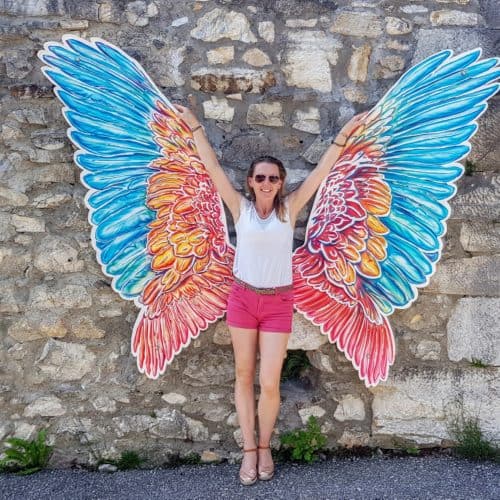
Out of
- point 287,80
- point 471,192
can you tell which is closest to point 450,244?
point 471,192

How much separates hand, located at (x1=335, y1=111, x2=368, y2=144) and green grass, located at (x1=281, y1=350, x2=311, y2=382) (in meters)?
1.18

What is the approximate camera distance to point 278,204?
8.88ft

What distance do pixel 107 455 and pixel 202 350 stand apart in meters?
0.76

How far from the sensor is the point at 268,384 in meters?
2.78

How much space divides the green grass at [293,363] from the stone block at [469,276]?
782 millimetres

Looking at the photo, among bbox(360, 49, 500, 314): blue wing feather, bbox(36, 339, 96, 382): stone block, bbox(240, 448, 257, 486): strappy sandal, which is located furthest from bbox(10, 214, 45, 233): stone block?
bbox(360, 49, 500, 314): blue wing feather

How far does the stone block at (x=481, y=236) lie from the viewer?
117 inches

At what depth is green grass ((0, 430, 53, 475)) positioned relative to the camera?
303 centimetres

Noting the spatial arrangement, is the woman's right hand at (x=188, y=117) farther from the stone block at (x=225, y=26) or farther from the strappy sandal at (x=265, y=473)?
the strappy sandal at (x=265, y=473)

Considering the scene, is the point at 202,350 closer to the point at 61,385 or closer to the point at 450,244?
the point at 61,385

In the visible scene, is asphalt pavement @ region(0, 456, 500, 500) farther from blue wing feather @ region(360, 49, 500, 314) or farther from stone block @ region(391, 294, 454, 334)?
blue wing feather @ region(360, 49, 500, 314)

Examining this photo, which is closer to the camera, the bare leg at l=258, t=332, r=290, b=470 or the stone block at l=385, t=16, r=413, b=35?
the bare leg at l=258, t=332, r=290, b=470

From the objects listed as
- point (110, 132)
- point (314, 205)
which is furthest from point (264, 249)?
point (110, 132)

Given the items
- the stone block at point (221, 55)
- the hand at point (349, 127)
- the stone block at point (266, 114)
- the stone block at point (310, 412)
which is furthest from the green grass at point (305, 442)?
the stone block at point (221, 55)
